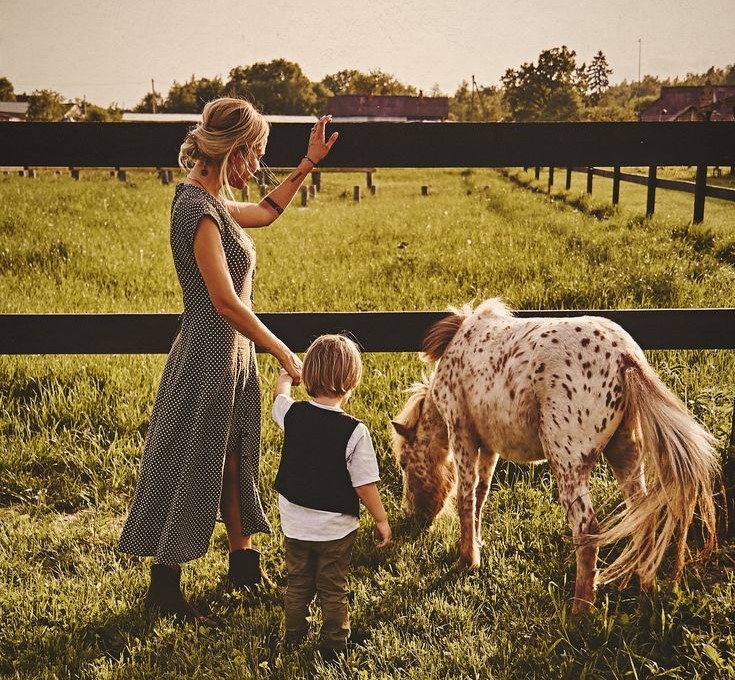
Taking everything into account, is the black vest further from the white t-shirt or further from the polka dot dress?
the polka dot dress

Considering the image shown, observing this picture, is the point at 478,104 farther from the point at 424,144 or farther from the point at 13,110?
the point at 424,144

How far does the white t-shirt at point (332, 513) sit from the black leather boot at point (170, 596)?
→ 0.69 meters

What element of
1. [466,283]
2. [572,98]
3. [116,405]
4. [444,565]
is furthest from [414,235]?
[572,98]

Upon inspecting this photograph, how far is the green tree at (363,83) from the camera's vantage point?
95.5m

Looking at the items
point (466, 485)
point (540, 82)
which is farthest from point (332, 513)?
point (540, 82)

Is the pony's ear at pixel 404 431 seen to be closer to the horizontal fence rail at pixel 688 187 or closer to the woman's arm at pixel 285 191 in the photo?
the woman's arm at pixel 285 191

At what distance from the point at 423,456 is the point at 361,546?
570 mm

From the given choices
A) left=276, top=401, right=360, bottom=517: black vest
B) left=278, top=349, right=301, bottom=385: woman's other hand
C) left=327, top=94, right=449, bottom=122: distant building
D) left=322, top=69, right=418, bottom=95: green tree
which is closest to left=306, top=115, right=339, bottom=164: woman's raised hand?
left=278, top=349, right=301, bottom=385: woman's other hand

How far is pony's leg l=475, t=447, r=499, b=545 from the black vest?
40.9 inches

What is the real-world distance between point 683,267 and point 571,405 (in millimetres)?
6619

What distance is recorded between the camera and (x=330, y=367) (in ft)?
9.05

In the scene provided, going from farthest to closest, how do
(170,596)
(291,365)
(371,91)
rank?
(371,91)
(170,596)
(291,365)

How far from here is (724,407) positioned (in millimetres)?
4605

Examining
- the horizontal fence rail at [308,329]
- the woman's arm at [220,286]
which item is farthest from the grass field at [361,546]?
the woman's arm at [220,286]
